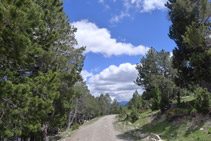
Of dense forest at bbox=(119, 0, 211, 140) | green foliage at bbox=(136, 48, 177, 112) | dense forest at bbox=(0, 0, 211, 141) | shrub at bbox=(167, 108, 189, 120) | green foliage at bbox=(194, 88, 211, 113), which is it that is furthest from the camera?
green foliage at bbox=(136, 48, 177, 112)

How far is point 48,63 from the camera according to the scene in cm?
1055

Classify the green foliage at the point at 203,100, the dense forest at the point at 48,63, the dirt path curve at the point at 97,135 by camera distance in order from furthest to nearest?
1. the dirt path curve at the point at 97,135
2. the green foliage at the point at 203,100
3. the dense forest at the point at 48,63

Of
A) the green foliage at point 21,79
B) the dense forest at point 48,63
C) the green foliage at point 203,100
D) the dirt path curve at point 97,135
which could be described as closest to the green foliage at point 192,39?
the dense forest at point 48,63

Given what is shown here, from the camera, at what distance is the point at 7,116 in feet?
21.0

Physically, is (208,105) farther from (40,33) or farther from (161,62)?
(161,62)

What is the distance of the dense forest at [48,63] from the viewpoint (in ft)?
19.1

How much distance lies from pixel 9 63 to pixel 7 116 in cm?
237

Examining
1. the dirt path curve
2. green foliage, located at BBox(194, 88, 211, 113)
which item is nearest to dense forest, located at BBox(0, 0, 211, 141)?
green foliage, located at BBox(194, 88, 211, 113)

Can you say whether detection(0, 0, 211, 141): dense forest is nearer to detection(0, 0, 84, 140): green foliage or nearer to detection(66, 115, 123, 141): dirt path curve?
detection(0, 0, 84, 140): green foliage

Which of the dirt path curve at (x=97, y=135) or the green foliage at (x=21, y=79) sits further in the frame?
the dirt path curve at (x=97, y=135)

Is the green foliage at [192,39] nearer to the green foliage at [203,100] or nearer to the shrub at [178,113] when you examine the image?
the green foliage at [203,100]

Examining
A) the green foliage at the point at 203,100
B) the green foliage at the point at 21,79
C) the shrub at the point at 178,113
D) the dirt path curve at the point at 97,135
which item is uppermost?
the green foliage at the point at 21,79

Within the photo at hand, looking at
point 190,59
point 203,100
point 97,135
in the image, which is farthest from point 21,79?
point 190,59

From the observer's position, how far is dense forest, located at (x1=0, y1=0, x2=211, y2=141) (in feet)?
19.1
